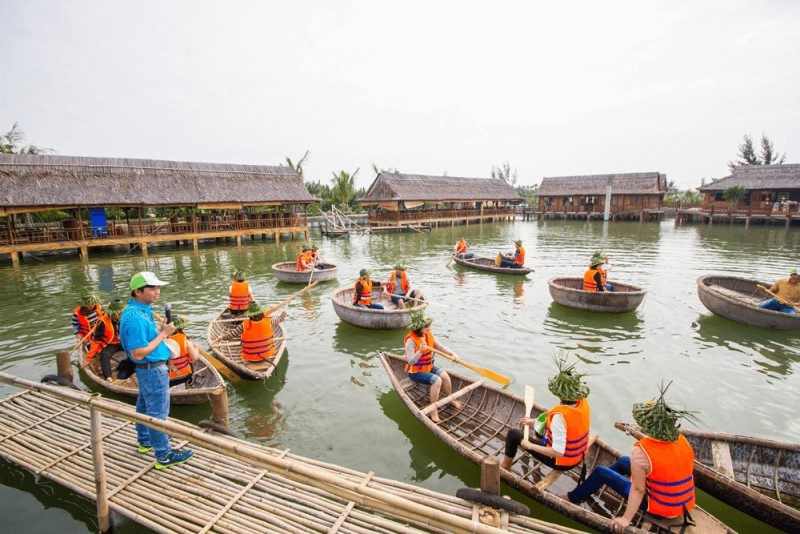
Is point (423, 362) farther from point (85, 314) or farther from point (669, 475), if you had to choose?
point (85, 314)

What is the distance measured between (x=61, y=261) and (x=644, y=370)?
2714 cm

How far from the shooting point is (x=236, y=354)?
8.95 metres

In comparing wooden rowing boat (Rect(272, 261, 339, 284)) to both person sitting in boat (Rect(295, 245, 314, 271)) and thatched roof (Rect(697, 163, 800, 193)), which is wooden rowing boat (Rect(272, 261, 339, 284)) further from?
thatched roof (Rect(697, 163, 800, 193))

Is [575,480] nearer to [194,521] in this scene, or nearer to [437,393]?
[437,393]

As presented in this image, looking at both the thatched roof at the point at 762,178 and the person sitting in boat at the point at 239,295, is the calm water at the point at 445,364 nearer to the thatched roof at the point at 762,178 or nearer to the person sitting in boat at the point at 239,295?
the person sitting in boat at the point at 239,295

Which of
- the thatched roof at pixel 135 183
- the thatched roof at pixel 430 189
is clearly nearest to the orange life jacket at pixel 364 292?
the thatched roof at pixel 135 183

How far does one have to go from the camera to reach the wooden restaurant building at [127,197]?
829 inches

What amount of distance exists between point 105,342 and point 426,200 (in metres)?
32.3

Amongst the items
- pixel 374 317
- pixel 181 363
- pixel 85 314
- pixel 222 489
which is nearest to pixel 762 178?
pixel 374 317

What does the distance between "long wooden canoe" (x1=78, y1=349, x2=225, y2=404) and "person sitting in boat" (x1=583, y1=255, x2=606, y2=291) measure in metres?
10.5

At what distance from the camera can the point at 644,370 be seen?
8.76m

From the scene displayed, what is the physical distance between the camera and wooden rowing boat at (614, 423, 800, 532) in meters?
4.36

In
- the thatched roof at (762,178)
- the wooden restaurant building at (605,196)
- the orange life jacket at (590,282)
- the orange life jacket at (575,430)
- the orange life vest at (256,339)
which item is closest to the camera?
the orange life jacket at (575,430)

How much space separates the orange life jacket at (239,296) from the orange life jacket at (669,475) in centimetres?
973
